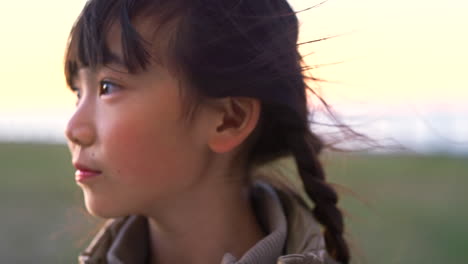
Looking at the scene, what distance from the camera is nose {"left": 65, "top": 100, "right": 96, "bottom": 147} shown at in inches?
69.1

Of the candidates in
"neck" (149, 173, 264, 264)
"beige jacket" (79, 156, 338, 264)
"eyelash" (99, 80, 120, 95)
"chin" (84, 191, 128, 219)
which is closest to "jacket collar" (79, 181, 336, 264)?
"beige jacket" (79, 156, 338, 264)

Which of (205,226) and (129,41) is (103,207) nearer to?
(205,226)

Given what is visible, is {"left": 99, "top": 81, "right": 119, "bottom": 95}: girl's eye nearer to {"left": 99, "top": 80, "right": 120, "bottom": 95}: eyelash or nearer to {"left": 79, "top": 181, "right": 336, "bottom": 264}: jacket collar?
{"left": 99, "top": 80, "right": 120, "bottom": 95}: eyelash

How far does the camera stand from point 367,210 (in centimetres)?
509

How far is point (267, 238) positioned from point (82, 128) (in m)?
0.63

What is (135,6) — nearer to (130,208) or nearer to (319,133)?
(130,208)

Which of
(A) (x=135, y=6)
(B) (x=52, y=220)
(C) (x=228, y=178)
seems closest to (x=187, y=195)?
(C) (x=228, y=178)

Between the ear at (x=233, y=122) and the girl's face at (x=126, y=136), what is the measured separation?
2.7 inches

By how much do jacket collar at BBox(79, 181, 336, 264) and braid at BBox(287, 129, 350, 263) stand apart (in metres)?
0.07

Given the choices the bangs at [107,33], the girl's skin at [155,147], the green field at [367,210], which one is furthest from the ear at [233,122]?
the green field at [367,210]

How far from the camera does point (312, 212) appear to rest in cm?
208

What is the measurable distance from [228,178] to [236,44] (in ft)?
1.49

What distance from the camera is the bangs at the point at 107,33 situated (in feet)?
5.66

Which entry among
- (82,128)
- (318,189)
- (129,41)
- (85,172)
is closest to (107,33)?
(129,41)
